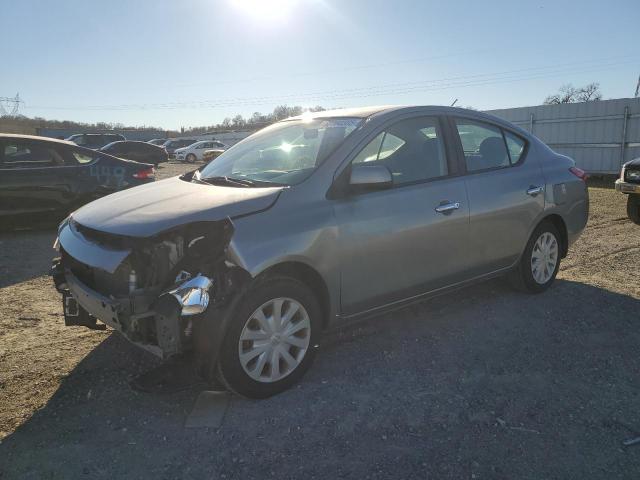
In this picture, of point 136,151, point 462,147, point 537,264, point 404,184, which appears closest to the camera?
point 404,184

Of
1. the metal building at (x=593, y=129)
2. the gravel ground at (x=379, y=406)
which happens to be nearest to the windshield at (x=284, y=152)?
the gravel ground at (x=379, y=406)

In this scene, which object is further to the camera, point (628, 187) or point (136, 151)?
point (136, 151)

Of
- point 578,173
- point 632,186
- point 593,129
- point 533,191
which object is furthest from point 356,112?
point 593,129

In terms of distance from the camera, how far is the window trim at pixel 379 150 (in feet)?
11.1

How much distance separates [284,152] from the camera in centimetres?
389

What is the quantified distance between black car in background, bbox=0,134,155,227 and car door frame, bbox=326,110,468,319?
5627 mm

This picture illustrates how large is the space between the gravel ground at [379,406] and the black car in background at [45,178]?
3.24 metres

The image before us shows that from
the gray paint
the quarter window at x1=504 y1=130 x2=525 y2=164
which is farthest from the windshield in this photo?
the quarter window at x1=504 y1=130 x2=525 y2=164

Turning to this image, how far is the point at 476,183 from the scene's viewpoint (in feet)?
13.7

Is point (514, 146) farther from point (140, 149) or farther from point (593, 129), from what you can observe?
point (140, 149)

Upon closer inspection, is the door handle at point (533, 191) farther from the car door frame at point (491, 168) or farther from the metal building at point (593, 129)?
the metal building at point (593, 129)

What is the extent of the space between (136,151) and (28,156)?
17.6 meters

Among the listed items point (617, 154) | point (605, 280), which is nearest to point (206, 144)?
point (617, 154)

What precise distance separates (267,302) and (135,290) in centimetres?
73
